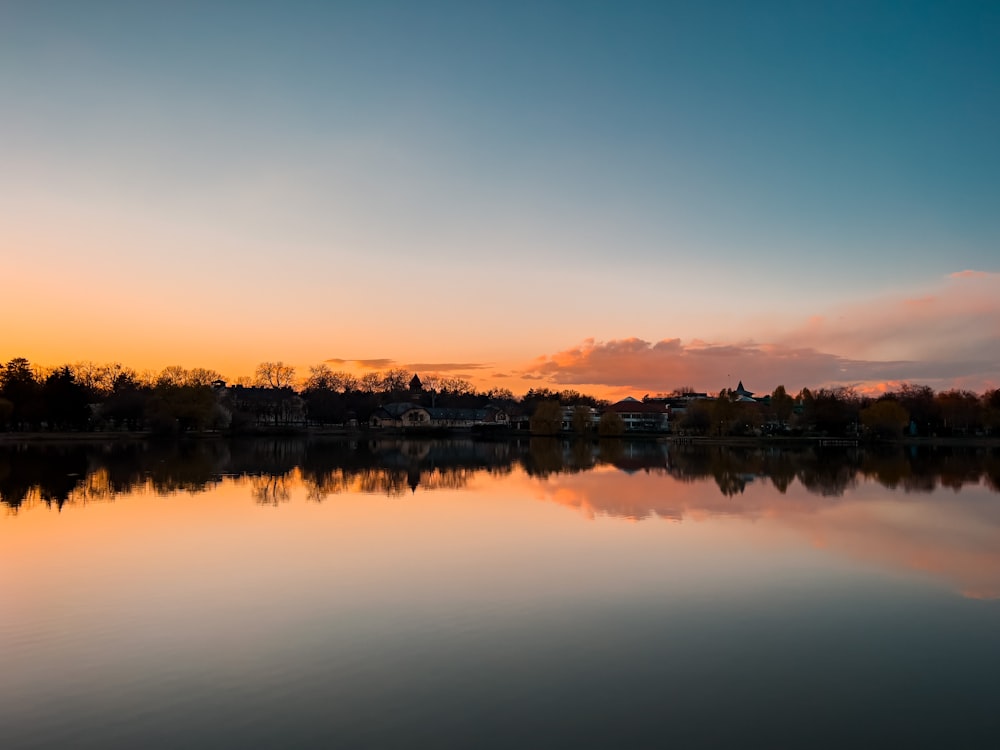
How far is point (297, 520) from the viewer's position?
19.6m

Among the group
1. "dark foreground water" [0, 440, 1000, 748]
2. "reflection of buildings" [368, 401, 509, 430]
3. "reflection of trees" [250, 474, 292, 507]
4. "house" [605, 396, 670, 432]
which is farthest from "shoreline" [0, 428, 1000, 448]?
"dark foreground water" [0, 440, 1000, 748]

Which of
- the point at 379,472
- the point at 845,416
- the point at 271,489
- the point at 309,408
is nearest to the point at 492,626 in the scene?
the point at 271,489

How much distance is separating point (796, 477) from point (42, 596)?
32.5 meters

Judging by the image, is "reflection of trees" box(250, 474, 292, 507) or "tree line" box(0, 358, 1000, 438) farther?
"tree line" box(0, 358, 1000, 438)

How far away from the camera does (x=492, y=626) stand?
1028 centimetres

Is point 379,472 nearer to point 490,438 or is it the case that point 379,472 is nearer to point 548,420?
point 490,438

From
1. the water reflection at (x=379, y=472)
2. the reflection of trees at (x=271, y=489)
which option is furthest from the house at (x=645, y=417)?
the reflection of trees at (x=271, y=489)

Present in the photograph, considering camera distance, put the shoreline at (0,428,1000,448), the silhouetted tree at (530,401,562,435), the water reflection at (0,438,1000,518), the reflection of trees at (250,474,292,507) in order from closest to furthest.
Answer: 1. the reflection of trees at (250,474,292,507)
2. the water reflection at (0,438,1000,518)
3. the shoreline at (0,428,1000,448)
4. the silhouetted tree at (530,401,562,435)

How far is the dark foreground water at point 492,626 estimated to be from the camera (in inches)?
281

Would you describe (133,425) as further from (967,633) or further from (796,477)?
(967,633)

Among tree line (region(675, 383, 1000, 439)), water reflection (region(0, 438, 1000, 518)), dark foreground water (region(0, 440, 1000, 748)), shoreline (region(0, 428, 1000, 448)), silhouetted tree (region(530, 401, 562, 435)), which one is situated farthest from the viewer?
silhouetted tree (region(530, 401, 562, 435))

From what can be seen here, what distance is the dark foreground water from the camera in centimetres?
714

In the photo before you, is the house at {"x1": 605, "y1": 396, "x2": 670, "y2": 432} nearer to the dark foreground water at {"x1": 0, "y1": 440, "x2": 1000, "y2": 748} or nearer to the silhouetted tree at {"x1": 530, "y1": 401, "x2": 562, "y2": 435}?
the silhouetted tree at {"x1": 530, "y1": 401, "x2": 562, "y2": 435}

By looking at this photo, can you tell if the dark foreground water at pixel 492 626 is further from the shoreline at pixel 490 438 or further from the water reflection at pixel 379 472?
the shoreline at pixel 490 438
